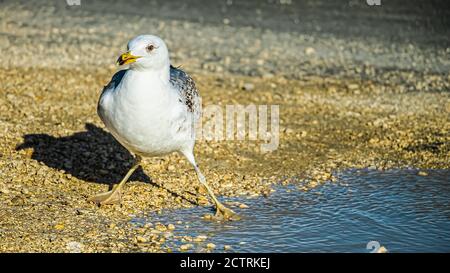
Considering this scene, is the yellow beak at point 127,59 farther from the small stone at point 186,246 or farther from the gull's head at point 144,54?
the small stone at point 186,246

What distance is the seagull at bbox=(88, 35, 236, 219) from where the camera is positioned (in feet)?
20.5

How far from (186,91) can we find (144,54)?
36.4 inches

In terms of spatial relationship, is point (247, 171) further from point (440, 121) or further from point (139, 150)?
point (440, 121)

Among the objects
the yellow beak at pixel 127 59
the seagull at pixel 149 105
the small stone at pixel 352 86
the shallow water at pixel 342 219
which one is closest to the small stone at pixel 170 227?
the shallow water at pixel 342 219

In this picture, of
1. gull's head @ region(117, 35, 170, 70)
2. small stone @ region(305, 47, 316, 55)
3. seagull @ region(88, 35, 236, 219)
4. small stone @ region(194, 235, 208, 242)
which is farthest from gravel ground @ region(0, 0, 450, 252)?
gull's head @ region(117, 35, 170, 70)

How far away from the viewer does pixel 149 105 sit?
6.32 metres

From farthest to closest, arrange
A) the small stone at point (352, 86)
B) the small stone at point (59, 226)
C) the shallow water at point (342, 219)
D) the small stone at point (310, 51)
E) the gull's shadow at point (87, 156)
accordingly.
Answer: the small stone at point (310, 51), the small stone at point (352, 86), the gull's shadow at point (87, 156), the small stone at point (59, 226), the shallow water at point (342, 219)

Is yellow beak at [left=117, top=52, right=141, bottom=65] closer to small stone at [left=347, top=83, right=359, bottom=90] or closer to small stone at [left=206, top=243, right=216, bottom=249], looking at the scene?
small stone at [left=206, top=243, right=216, bottom=249]

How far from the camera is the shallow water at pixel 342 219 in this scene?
253 inches

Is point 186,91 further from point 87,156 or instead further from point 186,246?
point 87,156

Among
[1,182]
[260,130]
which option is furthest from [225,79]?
[1,182]

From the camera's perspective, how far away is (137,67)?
623 centimetres

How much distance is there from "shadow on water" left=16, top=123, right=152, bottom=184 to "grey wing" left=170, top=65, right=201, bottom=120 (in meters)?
1.12

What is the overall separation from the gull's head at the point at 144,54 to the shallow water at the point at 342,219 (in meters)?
1.43
